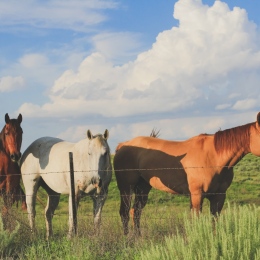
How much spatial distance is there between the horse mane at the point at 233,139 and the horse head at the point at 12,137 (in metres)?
3.56

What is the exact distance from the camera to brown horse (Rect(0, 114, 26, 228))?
8.89 meters

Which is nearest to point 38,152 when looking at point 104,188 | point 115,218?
point 104,188

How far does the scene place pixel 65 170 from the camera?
347 inches

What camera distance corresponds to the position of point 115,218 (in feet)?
26.0

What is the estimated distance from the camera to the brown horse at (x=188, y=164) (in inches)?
332

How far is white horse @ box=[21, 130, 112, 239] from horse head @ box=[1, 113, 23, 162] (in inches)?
24.3

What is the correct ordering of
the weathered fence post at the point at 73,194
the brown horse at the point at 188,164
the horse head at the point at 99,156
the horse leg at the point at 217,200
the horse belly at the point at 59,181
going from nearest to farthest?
the weathered fence post at the point at 73,194 → the horse head at the point at 99,156 → the brown horse at the point at 188,164 → the horse leg at the point at 217,200 → the horse belly at the point at 59,181

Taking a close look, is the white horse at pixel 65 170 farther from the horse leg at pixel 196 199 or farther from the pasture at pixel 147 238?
the horse leg at pixel 196 199

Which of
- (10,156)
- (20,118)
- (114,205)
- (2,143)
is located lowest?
(114,205)

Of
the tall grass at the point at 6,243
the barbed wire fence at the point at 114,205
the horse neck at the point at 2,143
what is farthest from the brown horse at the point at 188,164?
the horse neck at the point at 2,143

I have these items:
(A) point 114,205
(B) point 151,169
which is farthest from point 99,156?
(A) point 114,205

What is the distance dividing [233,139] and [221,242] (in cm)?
411

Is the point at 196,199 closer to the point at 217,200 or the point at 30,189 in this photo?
the point at 217,200

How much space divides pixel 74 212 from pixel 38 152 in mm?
2073
